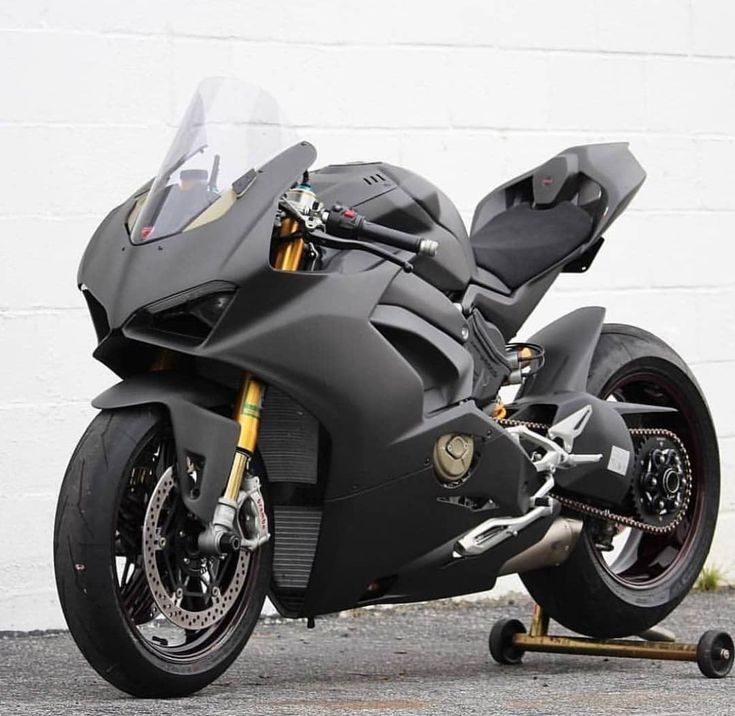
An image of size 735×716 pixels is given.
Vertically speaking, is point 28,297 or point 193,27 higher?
point 193,27

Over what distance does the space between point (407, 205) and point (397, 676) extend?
4.11ft

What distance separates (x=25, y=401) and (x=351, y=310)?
6.31ft

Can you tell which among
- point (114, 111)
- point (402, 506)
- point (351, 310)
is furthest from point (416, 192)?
point (114, 111)

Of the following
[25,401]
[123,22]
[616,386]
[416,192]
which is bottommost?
[25,401]

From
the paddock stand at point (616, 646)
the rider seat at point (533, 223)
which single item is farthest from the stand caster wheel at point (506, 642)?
the rider seat at point (533, 223)

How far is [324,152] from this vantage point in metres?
5.91

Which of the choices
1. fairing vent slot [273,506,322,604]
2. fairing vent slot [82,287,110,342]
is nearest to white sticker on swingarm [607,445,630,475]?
fairing vent slot [273,506,322,604]

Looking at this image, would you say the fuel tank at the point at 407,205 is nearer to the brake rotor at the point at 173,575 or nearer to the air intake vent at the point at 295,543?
the air intake vent at the point at 295,543

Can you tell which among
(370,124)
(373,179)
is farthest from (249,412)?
(370,124)

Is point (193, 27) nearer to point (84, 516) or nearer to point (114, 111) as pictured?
point (114, 111)

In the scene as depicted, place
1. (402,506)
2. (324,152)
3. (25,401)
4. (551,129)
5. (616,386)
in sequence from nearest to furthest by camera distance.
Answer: (402,506) → (616,386) → (25,401) → (324,152) → (551,129)

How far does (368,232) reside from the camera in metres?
3.86

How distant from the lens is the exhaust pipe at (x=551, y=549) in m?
4.43

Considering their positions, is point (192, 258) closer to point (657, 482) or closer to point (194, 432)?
point (194, 432)
